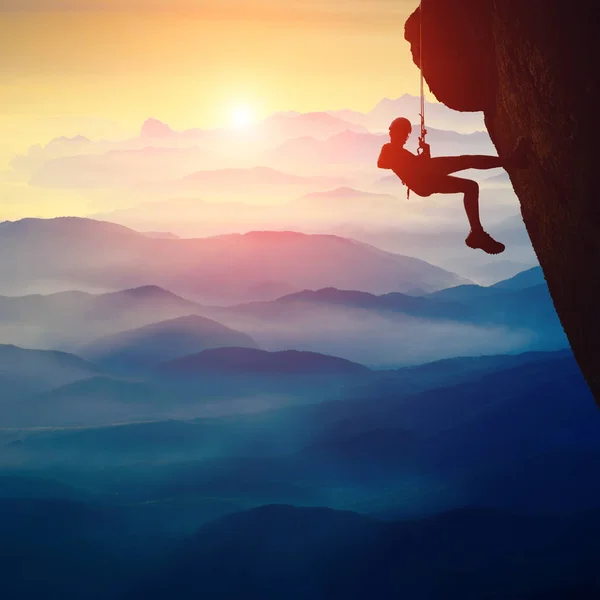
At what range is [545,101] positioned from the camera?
3.87 meters

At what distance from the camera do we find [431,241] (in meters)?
30.5

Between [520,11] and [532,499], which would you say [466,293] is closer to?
[532,499]

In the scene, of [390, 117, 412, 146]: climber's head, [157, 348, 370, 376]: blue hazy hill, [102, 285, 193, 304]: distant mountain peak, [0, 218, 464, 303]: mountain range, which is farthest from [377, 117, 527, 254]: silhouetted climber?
[0, 218, 464, 303]: mountain range

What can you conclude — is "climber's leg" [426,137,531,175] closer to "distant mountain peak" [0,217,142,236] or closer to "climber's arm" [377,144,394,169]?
"climber's arm" [377,144,394,169]

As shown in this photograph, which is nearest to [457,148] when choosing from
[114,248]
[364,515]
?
[114,248]

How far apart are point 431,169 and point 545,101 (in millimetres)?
942

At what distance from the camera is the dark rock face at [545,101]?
11.7 ft

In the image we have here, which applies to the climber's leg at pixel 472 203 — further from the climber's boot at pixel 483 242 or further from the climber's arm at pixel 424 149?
the climber's arm at pixel 424 149

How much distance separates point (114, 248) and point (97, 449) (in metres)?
19.3

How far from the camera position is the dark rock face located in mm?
3574

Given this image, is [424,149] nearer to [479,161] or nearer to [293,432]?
[479,161]

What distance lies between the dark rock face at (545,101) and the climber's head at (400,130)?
14.7 inches

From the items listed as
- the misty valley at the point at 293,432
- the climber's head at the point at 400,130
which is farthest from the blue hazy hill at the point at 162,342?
the climber's head at the point at 400,130

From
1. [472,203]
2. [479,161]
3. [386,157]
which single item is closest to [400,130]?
[386,157]
